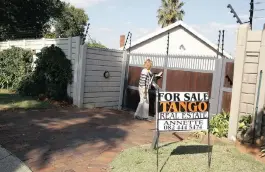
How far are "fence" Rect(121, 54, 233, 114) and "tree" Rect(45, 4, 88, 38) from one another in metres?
31.4

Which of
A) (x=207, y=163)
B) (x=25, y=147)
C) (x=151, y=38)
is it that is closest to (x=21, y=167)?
(x=25, y=147)

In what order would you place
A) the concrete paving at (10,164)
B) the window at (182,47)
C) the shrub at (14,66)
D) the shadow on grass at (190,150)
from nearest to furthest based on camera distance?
1. the concrete paving at (10,164)
2. the shadow on grass at (190,150)
3. the shrub at (14,66)
4. the window at (182,47)

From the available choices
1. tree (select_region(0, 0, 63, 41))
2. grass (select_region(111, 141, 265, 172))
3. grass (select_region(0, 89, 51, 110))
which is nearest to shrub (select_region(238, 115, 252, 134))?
grass (select_region(111, 141, 265, 172))

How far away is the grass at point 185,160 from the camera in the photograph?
4.80 m

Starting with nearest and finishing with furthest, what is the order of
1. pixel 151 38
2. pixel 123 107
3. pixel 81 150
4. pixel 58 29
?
pixel 81 150 → pixel 123 107 → pixel 151 38 → pixel 58 29

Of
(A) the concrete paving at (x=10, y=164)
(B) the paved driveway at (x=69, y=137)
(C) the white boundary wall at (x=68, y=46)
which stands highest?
(C) the white boundary wall at (x=68, y=46)

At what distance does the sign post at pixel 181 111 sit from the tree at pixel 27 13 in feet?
52.9

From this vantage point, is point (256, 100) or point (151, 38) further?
point (151, 38)

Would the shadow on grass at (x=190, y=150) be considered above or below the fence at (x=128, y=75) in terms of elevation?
below

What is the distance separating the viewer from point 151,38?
68.4ft

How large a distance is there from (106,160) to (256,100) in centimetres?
313

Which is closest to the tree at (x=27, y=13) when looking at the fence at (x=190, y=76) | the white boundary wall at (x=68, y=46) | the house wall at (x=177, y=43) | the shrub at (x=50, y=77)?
the white boundary wall at (x=68, y=46)

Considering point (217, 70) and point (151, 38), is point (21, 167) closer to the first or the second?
point (217, 70)

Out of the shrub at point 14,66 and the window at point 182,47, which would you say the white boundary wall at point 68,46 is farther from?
the window at point 182,47
